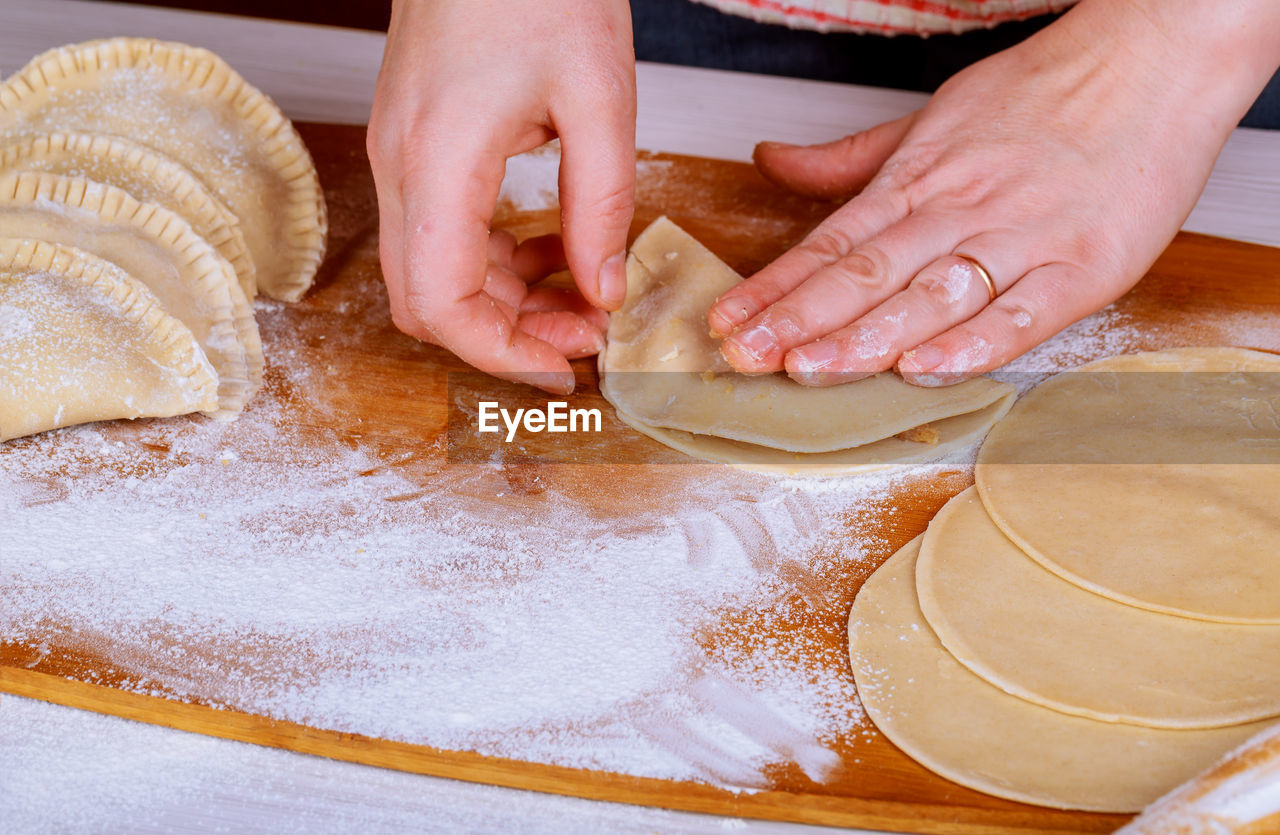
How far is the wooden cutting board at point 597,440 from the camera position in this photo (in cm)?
118

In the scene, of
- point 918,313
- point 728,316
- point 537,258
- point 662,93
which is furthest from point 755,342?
point 662,93

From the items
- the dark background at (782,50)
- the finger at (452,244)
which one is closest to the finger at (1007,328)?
the finger at (452,244)

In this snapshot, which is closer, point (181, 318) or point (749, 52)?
point (181, 318)

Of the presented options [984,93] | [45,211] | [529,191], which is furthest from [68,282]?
[984,93]

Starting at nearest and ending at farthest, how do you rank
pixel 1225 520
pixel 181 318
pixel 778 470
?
1. pixel 1225 520
2. pixel 778 470
3. pixel 181 318

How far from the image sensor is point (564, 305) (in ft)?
6.25

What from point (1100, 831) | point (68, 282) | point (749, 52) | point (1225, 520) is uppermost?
point (749, 52)

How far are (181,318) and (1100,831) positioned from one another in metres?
1.53

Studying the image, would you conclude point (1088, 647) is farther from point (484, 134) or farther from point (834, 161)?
point (834, 161)

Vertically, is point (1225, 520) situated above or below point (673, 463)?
above

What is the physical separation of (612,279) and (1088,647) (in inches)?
33.3

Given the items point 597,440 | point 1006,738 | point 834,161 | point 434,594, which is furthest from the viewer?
point 834,161

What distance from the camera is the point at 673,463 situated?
1655 millimetres

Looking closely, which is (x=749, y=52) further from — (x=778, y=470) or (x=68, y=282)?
(x=68, y=282)
